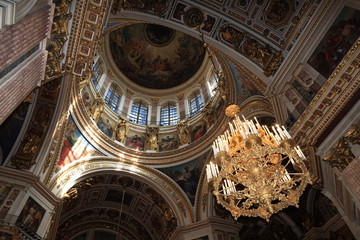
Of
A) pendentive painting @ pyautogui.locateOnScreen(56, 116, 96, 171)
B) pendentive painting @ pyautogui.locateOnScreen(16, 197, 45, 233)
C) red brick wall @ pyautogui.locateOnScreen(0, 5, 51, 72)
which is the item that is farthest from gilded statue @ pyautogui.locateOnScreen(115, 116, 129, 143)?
red brick wall @ pyautogui.locateOnScreen(0, 5, 51, 72)

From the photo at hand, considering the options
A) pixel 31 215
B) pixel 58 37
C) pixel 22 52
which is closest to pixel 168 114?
pixel 31 215

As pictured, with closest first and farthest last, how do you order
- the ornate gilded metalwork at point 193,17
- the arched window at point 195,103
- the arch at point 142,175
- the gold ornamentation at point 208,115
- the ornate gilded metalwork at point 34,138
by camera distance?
the ornate gilded metalwork at point 34,138
the ornate gilded metalwork at point 193,17
the arch at point 142,175
the gold ornamentation at point 208,115
the arched window at point 195,103

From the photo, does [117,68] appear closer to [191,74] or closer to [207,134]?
[191,74]

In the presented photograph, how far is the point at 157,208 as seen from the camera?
15398 mm

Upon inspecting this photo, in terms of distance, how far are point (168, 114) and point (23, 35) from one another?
14.1 m

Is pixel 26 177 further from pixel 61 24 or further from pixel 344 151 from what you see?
pixel 344 151

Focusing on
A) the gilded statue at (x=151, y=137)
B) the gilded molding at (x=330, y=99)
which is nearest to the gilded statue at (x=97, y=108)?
the gilded statue at (x=151, y=137)

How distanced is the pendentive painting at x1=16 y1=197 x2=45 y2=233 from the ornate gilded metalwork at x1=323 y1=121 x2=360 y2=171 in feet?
31.5

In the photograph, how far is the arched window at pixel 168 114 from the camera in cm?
1766

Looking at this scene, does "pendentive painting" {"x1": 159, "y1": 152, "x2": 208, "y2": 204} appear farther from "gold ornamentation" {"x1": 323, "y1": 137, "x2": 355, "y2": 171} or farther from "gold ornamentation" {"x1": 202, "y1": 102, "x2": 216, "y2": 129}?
"gold ornamentation" {"x1": 323, "y1": 137, "x2": 355, "y2": 171}

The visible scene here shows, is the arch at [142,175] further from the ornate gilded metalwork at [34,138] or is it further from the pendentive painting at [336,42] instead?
the pendentive painting at [336,42]

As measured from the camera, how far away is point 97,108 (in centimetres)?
1449

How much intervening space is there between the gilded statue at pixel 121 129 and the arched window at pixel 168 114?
101 inches

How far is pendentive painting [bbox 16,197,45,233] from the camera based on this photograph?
29.6 ft
